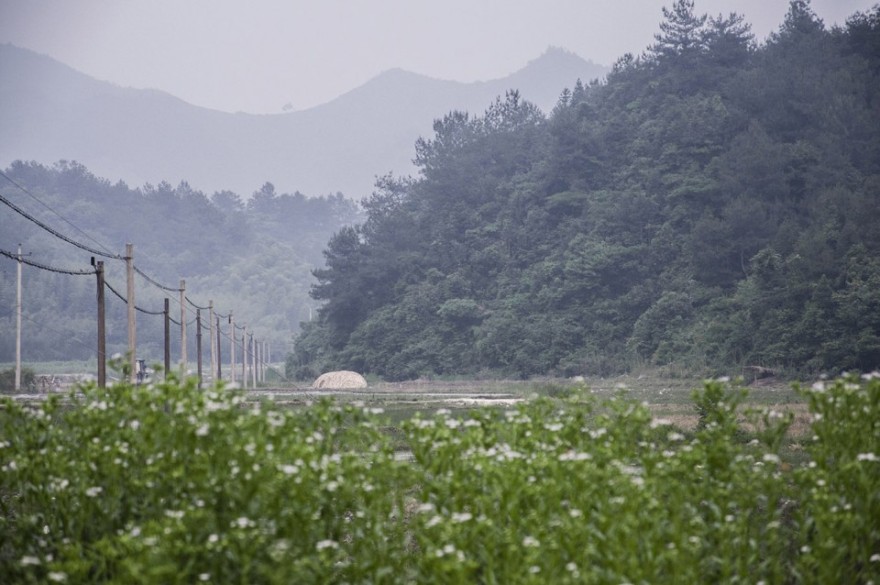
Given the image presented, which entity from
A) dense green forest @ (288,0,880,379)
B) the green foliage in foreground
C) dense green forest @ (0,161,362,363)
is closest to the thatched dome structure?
dense green forest @ (288,0,880,379)

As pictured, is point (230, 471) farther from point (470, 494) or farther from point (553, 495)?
point (553, 495)

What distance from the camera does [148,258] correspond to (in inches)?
6275

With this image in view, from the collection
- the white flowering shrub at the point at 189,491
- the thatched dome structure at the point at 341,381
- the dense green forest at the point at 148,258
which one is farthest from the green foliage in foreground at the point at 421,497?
the dense green forest at the point at 148,258

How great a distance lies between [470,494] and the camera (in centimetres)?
976

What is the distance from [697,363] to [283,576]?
54854mm

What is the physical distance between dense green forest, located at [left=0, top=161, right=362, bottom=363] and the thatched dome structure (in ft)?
162

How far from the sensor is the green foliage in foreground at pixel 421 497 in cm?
886

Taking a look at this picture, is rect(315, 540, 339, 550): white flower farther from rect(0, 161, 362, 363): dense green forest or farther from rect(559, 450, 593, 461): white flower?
rect(0, 161, 362, 363): dense green forest

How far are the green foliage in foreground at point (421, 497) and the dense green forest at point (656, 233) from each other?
4313 cm

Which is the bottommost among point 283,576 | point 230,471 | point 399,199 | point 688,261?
point 283,576

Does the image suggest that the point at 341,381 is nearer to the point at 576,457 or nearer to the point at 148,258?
the point at 576,457

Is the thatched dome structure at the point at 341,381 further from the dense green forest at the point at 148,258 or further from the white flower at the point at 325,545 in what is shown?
the white flower at the point at 325,545

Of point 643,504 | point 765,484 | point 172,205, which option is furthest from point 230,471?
point 172,205

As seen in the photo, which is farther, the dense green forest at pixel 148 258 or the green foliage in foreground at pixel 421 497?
the dense green forest at pixel 148 258
